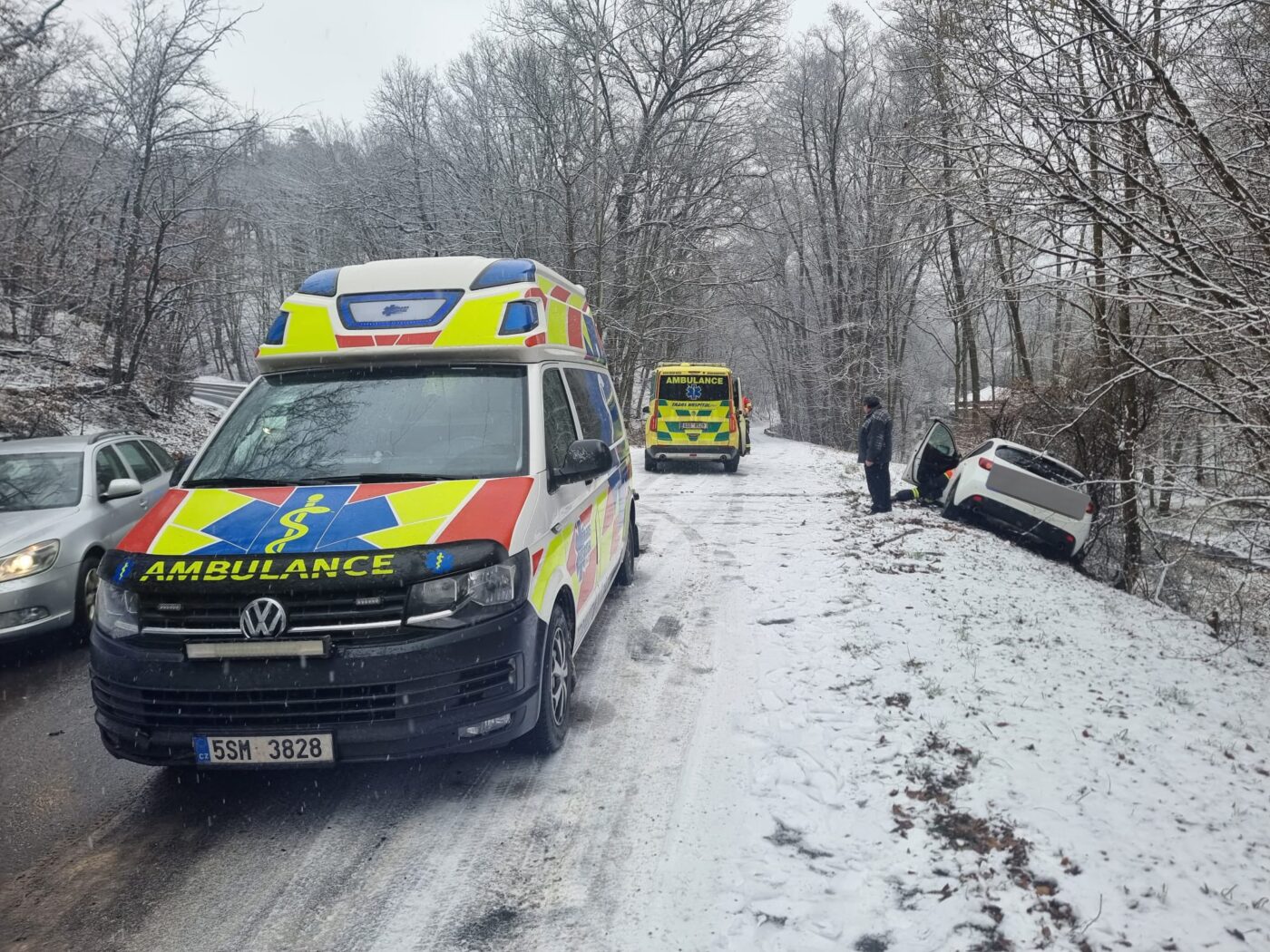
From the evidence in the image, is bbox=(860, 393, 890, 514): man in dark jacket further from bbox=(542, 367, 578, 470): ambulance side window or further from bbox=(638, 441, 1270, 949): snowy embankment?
bbox=(542, 367, 578, 470): ambulance side window

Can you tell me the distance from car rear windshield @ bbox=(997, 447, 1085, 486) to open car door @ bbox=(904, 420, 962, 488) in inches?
55.0

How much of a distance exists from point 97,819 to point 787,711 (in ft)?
11.5

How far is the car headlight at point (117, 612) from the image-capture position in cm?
334

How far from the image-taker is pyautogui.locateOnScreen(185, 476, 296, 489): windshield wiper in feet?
12.8

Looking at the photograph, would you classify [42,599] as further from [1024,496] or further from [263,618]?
Answer: [1024,496]

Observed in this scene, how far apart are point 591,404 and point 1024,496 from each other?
7.73 m

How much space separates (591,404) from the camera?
5.89 metres

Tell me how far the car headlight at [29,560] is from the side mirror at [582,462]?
156 inches

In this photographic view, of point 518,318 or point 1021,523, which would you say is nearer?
point 518,318

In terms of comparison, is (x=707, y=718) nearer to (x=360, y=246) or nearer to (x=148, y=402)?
(x=148, y=402)

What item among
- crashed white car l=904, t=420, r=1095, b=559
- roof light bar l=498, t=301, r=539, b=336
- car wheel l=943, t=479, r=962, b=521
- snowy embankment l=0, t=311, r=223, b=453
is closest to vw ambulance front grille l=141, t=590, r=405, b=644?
roof light bar l=498, t=301, r=539, b=336

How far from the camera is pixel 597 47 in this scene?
23375 millimetres

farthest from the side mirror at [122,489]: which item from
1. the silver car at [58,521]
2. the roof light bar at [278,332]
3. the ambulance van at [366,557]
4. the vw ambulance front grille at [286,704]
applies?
the vw ambulance front grille at [286,704]

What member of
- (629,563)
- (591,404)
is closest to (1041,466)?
(629,563)
